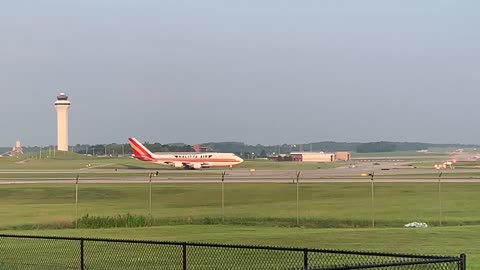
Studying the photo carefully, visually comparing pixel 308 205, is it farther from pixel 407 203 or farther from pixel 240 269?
pixel 240 269

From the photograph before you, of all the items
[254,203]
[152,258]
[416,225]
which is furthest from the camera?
[254,203]

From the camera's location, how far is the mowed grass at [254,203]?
116ft

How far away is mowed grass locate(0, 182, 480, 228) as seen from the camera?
35.5 metres

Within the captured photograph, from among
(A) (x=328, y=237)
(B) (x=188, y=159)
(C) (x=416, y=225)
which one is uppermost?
(B) (x=188, y=159)

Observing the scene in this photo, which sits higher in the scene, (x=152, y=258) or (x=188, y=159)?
(x=188, y=159)

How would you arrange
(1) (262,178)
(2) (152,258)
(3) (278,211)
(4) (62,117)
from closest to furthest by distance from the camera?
(2) (152,258), (3) (278,211), (1) (262,178), (4) (62,117)

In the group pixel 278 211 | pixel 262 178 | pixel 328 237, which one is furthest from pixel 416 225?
pixel 262 178

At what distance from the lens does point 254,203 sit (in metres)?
46.1

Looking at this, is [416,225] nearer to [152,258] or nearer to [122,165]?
[152,258]

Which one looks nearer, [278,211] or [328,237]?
[328,237]

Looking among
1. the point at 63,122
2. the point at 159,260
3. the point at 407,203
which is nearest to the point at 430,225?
the point at 407,203

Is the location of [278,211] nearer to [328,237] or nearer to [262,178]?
[328,237]

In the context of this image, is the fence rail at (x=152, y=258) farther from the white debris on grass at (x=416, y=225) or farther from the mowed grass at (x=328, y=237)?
the white debris on grass at (x=416, y=225)

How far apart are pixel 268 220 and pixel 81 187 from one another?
90.6ft
